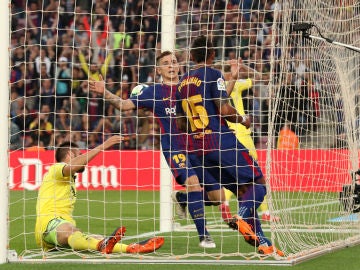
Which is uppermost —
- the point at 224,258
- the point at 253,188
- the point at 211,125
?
the point at 211,125

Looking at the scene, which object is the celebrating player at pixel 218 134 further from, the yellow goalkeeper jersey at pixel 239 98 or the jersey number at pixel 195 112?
the yellow goalkeeper jersey at pixel 239 98

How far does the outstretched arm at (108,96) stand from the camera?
9.29 meters

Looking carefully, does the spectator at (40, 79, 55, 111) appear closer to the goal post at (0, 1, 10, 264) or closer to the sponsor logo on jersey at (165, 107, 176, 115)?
the sponsor logo on jersey at (165, 107, 176, 115)

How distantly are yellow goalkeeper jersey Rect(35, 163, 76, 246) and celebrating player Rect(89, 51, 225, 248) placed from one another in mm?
866

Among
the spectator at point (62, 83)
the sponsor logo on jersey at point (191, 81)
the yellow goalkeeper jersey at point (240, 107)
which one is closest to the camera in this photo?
the sponsor logo on jersey at point (191, 81)

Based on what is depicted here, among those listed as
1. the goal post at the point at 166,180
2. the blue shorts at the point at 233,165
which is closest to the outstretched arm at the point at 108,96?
the blue shorts at the point at 233,165

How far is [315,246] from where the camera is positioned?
32.9 feet

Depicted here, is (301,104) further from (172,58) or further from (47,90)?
(47,90)

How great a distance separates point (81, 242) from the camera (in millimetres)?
9531

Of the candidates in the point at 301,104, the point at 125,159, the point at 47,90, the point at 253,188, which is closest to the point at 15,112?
the point at 47,90

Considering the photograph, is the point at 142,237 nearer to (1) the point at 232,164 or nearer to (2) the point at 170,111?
(2) the point at 170,111

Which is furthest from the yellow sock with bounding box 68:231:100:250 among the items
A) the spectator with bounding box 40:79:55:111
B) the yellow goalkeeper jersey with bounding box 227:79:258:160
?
the spectator with bounding box 40:79:55:111

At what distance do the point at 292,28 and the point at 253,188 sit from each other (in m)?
1.64

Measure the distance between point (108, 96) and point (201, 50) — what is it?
3.19 ft
